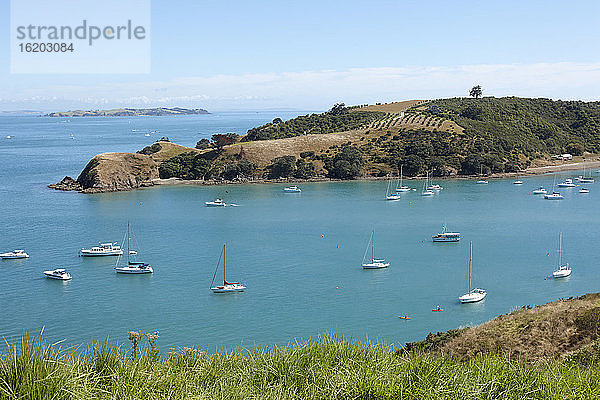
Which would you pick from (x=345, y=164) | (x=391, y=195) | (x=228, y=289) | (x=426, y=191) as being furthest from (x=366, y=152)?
(x=228, y=289)

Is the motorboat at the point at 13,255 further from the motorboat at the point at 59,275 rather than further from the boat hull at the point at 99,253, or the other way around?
the motorboat at the point at 59,275

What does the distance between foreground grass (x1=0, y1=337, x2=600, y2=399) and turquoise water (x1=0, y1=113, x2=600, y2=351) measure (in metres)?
17.3

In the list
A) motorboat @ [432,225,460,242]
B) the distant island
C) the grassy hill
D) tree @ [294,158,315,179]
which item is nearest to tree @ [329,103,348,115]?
the distant island

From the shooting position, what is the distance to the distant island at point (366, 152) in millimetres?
90062

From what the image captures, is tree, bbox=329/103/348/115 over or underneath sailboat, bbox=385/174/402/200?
over

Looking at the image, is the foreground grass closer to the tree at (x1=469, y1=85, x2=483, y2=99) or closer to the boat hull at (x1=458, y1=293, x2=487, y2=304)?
the boat hull at (x1=458, y1=293, x2=487, y2=304)

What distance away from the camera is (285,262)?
43.8 meters

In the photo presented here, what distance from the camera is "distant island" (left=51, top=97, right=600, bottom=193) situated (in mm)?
90062

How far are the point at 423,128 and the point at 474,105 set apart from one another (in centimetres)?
2464

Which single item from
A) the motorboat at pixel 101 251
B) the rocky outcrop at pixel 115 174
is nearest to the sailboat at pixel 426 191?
the rocky outcrop at pixel 115 174

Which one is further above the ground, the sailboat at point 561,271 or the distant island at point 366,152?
the distant island at point 366,152

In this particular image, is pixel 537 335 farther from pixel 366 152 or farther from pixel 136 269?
pixel 366 152

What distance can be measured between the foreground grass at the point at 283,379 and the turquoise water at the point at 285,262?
683 inches

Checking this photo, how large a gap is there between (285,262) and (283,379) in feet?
106
